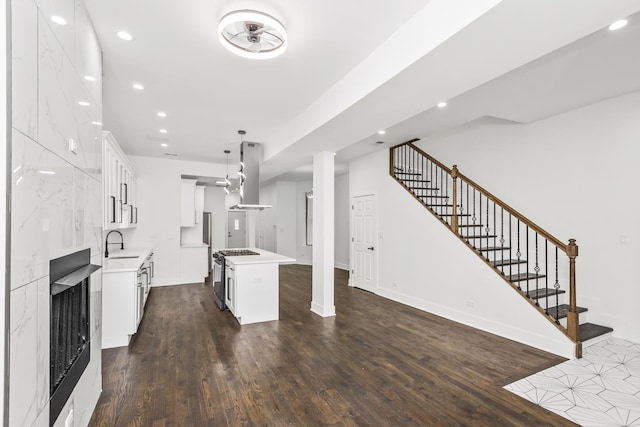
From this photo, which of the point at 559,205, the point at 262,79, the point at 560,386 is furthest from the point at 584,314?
the point at 262,79

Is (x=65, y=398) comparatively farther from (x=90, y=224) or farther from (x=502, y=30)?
(x=502, y=30)

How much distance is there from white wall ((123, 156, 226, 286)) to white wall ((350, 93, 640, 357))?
4.88 metres

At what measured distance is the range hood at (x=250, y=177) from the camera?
17.7 ft

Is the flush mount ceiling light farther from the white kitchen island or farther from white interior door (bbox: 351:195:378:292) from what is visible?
white interior door (bbox: 351:195:378:292)

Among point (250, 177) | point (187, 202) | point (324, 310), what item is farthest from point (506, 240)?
point (187, 202)

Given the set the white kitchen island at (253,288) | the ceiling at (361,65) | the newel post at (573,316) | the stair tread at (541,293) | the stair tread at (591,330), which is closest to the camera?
the ceiling at (361,65)

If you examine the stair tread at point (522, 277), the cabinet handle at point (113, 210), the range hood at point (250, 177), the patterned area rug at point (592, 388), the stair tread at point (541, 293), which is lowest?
the patterned area rug at point (592, 388)

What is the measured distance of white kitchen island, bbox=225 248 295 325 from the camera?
14.9 feet

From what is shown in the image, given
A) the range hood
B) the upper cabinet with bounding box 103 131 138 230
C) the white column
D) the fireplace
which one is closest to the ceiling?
the white column

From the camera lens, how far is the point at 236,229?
12.5 meters

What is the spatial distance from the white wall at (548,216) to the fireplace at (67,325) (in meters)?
4.39

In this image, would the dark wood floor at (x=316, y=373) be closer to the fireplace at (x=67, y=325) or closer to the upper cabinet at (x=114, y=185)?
the fireplace at (x=67, y=325)

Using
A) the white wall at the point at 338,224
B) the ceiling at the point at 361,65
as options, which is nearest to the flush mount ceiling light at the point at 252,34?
the ceiling at the point at 361,65

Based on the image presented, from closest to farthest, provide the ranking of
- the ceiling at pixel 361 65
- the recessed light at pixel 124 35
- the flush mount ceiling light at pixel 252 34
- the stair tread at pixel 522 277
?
the ceiling at pixel 361 65 → the flush mount ceiling light at pixel 252 34 → the recessed light at pixel 124 35 → the stair tread at pixel 522 277
